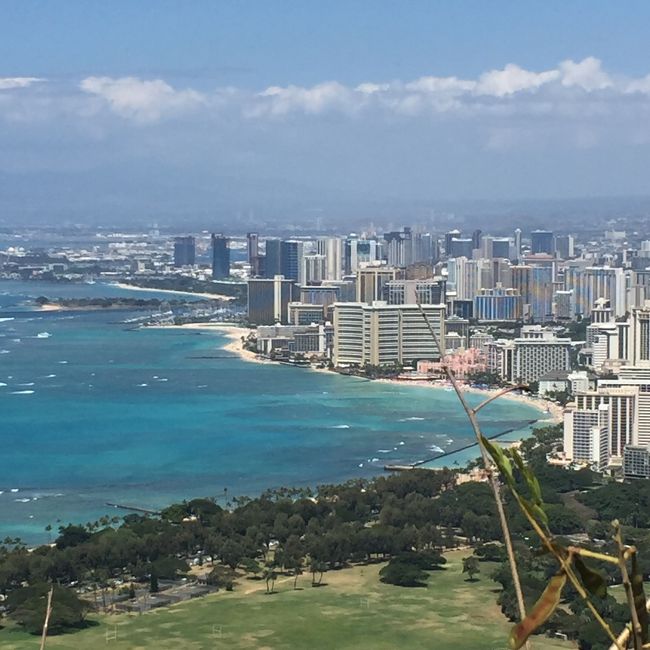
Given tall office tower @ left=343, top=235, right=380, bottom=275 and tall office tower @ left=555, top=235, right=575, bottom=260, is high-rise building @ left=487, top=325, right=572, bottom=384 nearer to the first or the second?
tall office tower @ left=343, top=235, right=380, bottom=275

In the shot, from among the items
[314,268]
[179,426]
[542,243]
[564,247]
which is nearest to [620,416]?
[179,426]

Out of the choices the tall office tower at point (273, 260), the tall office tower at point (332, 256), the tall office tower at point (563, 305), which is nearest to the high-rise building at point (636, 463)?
the tall office tower at point (563, 305)

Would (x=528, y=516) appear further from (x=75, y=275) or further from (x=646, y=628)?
(x=75, y=275)

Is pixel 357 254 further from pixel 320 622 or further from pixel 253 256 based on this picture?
pixel 320 622

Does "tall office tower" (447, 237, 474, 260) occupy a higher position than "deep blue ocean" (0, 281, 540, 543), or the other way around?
"tall office tower" (447, 237, 474, 260)

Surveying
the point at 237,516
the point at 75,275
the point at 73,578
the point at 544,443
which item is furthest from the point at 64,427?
the point at 75,275

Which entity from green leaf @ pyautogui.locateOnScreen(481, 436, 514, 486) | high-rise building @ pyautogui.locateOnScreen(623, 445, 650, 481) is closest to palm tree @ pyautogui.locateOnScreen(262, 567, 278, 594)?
high-rise building @ pyautogui.locateOnScreen(623, 445, 650, 481)
